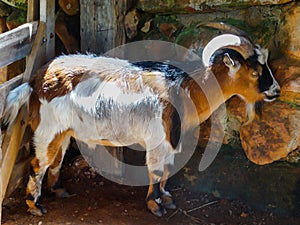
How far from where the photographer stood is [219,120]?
496 cm

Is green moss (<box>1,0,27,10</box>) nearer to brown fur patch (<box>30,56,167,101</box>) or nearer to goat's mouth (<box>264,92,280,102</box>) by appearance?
brown fur patch (<box>30,56,167,101</box>)

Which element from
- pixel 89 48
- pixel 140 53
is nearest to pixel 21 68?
pixel 89 48

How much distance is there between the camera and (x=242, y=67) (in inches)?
177

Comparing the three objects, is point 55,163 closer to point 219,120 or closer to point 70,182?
point 70,182

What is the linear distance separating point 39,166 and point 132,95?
1.06 metres

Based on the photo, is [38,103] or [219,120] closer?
[38,103]

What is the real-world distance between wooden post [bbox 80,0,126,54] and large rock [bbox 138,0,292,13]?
0.25 meters

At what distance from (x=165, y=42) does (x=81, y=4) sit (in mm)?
826

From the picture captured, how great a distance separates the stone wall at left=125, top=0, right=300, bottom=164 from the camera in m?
4.57

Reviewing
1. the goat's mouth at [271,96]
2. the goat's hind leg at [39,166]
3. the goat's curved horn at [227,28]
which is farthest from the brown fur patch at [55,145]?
the goat's mouth at [271,96]

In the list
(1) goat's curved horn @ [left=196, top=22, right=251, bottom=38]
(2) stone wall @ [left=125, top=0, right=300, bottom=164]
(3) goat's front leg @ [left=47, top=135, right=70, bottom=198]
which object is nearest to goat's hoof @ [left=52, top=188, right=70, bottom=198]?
(3) goat's front leg @ [left=47, top=135, right=70, bottom=198]

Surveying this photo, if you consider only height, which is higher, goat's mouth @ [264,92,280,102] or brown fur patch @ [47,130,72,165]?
goat's mouth @ [264,92,280,102]

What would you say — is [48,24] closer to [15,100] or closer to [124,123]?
[15,100]

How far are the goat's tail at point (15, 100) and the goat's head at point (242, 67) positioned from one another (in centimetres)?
148
